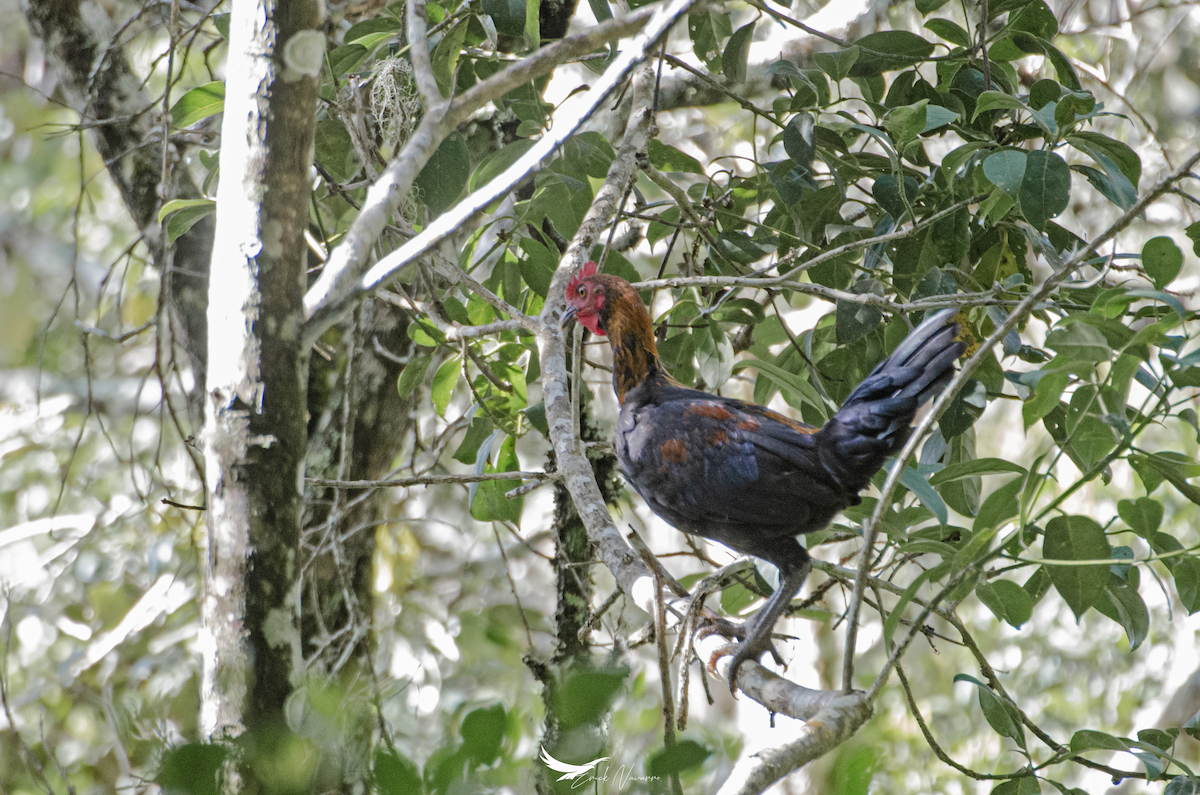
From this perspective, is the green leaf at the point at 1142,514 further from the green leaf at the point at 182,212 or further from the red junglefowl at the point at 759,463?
the green leaf at the point at 182,212

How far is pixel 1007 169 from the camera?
178cm

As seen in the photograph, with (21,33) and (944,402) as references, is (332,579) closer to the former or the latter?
(944,402)

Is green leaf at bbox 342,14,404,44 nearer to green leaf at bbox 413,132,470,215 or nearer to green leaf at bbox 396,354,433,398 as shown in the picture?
green leaf at bbox 413,132,470,215

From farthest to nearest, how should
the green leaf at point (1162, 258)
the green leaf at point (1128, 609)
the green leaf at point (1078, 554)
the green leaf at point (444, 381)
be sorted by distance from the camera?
1. the green leaf at point (444, 381)
2. the green leaf at point (1128, 609)
3. the green leaf at point (1078, 554)
4. the green leaf at point (1162, 258)

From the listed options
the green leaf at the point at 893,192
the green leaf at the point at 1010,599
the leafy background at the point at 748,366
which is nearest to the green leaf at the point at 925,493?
the leafy background at the point at 748,366

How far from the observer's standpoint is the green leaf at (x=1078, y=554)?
1660mm

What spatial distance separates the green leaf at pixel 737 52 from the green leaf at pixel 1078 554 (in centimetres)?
148

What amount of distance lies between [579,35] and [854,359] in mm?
1476

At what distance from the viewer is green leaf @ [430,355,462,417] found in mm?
2523

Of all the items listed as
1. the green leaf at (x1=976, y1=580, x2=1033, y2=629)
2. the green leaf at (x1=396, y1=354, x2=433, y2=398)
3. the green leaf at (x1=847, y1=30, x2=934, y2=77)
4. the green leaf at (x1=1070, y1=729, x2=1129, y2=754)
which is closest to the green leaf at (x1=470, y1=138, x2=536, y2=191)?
the green leaf at (x1=396, y1=354, x2=433, y2=398)

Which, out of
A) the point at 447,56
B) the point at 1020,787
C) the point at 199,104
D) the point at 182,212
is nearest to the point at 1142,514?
the point at 1020,787

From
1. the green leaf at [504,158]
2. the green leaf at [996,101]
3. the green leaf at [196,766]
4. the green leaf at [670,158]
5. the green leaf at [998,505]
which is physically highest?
the green leaf at [670,158]

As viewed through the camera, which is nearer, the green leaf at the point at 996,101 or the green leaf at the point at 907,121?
the green leaf at the point at 996,101

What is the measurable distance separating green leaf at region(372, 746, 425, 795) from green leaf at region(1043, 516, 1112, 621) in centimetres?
143
